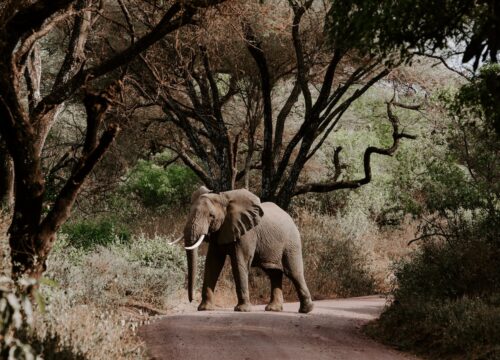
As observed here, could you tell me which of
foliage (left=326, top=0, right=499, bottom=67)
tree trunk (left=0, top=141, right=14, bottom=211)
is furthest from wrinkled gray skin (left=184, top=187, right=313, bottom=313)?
foliage (left=326, top=0, right=499, bottom=67)

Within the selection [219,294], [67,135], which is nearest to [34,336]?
[219,294]

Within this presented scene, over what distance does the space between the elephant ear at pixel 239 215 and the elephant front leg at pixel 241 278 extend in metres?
0.31

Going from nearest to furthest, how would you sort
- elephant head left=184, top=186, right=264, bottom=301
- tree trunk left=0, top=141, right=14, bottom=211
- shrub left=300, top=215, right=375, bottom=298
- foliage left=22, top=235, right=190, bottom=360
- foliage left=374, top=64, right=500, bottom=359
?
foliage left=22, top=235, right=190, bottom=360 < foliage left=374, top=64, right=500, bottom=359 < tree trunk left=0, top=141, right=14, bottom=211 < elephant head left=184, top=186, right=264, bottom=301 < shrub left=300, top=215, right=375, bottom=298

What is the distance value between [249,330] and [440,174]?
777 centimetres

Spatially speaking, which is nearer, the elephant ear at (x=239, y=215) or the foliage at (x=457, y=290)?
the foliage at (x=457, y=290)

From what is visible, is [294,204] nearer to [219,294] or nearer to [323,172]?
[323,172]

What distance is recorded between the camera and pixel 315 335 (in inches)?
461

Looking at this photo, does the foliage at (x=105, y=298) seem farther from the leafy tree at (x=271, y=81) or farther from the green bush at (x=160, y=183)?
the green bush at (x=160, y=183)

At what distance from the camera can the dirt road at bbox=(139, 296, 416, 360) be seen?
10.1 metres

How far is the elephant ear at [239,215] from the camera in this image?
15.1 m

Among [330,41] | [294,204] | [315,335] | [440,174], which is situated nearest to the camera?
[330,41]

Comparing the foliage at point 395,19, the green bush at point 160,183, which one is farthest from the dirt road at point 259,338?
the green bush at point 160,183

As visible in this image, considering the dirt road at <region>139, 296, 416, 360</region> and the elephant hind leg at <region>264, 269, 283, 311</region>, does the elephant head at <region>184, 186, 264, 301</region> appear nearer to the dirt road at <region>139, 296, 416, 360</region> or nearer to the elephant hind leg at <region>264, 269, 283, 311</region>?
the elephant hind leg at <region>264, 269, 283, 311</region>

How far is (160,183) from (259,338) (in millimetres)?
20890
